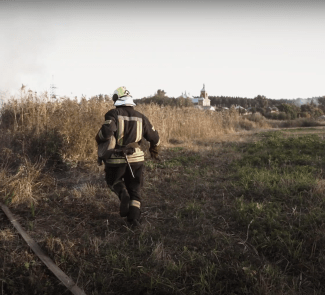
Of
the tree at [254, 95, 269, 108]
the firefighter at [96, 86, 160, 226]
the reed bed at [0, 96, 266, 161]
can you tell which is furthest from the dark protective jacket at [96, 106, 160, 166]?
the tree at [254, 95, 269, 108]

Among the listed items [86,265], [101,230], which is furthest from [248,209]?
[86,265]

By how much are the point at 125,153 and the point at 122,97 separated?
864 mm

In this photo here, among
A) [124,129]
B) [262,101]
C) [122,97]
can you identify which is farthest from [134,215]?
[262,101]

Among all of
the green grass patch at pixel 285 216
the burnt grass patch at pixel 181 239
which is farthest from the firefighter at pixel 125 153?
the green grass patch at pixel 285 216

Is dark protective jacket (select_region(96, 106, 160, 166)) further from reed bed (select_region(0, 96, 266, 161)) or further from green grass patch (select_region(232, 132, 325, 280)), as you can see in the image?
reed bed (select_region(0, 96, 266, 161))

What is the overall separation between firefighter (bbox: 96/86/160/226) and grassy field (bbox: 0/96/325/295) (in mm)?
394

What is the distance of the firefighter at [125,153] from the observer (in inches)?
148

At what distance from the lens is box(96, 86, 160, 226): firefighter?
12.3 ft

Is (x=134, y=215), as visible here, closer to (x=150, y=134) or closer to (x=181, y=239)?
(x=181, y=239)

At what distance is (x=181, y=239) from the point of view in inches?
138

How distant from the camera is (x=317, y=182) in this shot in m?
4.84

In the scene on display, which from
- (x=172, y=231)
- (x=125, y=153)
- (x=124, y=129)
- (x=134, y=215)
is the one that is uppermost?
(x=124, y=129)

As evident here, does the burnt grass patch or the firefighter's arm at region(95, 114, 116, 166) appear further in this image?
the firefighter's arm at region(95, 114, 116, 166)

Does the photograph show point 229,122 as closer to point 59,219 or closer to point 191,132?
point 191,132
